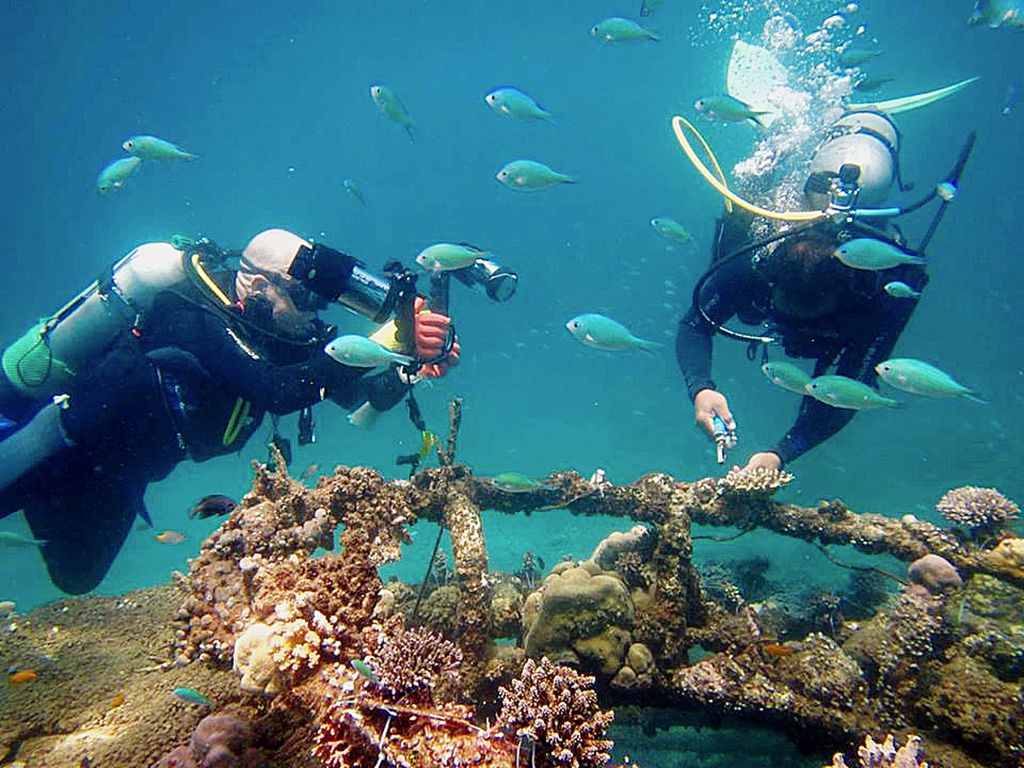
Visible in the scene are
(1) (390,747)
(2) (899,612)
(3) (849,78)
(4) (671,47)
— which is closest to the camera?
(1) (390,747)

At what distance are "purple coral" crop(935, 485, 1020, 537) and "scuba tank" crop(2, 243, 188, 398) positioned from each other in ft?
25.1

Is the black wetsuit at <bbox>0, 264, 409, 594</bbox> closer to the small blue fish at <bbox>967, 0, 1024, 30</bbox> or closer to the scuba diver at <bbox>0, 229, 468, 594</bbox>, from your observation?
the scuba diver at <bbox>0, 229, 468, 594</bbox>

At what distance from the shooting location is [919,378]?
4.40 metres

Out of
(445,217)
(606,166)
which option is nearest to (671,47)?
(606,166)

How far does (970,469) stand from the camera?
25.5m

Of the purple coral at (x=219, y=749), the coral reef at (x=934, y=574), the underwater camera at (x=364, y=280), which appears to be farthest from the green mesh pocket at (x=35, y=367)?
the coral reef at (x=934, y=574)

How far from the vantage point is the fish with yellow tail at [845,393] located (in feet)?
14.2

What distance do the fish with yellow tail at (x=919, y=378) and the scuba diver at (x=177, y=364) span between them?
3794mm

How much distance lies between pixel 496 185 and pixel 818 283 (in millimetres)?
59428

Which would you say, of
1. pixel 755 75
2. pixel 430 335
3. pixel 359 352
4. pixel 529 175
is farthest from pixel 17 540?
pixel 755 75

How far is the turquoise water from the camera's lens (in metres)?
27.7

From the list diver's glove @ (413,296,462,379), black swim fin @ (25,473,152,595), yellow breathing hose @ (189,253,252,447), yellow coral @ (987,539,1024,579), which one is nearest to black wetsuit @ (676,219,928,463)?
yellow coral @ (987,539,1024,579)

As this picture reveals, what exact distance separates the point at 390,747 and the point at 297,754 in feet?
1.89

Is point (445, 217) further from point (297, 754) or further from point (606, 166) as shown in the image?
point (297, 754)
